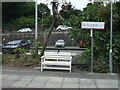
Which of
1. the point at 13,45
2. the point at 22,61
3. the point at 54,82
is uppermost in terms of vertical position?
the point at 13,45

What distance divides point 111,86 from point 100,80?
3.13 ft

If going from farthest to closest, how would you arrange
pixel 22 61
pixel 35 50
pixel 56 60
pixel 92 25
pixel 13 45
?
pixel 13 45 < pixel 35 50 < pixel 22 61 < pixel 56 60 < pixel 92 25

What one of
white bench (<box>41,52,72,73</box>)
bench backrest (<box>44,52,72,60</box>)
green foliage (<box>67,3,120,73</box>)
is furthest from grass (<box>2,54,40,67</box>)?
green foliage (<box>67,3,120,73</box>)

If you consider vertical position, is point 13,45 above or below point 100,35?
below

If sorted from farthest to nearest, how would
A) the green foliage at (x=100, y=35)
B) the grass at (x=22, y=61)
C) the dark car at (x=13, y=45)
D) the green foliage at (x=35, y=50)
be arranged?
the dark car at (x=13, y=45)
the green foliage at (x=35, y=50)
the grass at (x=22, y=61)
the green foliage at (x=100, y=35)

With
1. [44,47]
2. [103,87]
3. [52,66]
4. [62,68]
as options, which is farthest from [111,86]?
[44,47]

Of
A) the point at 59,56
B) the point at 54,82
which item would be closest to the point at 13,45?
the point at 59,56

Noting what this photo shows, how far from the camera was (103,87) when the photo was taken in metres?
6.54

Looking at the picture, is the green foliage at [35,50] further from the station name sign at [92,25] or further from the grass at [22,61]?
the station name sign at [92,25]

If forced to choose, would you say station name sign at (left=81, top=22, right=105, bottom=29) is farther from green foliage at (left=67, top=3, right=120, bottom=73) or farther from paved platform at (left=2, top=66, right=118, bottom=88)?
paved platform at (left=2, top=66, right=118, bottom=88)

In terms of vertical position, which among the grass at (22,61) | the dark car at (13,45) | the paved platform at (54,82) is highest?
the dark car at (13,45)

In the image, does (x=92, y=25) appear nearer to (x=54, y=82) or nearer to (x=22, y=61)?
(x=54, y=82)

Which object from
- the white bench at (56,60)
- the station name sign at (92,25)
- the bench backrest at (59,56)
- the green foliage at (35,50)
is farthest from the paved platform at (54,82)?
the green foliage at (35,50)

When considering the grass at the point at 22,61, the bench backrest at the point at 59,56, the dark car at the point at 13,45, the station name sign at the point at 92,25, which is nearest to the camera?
the station name sign at the point at 92,25
